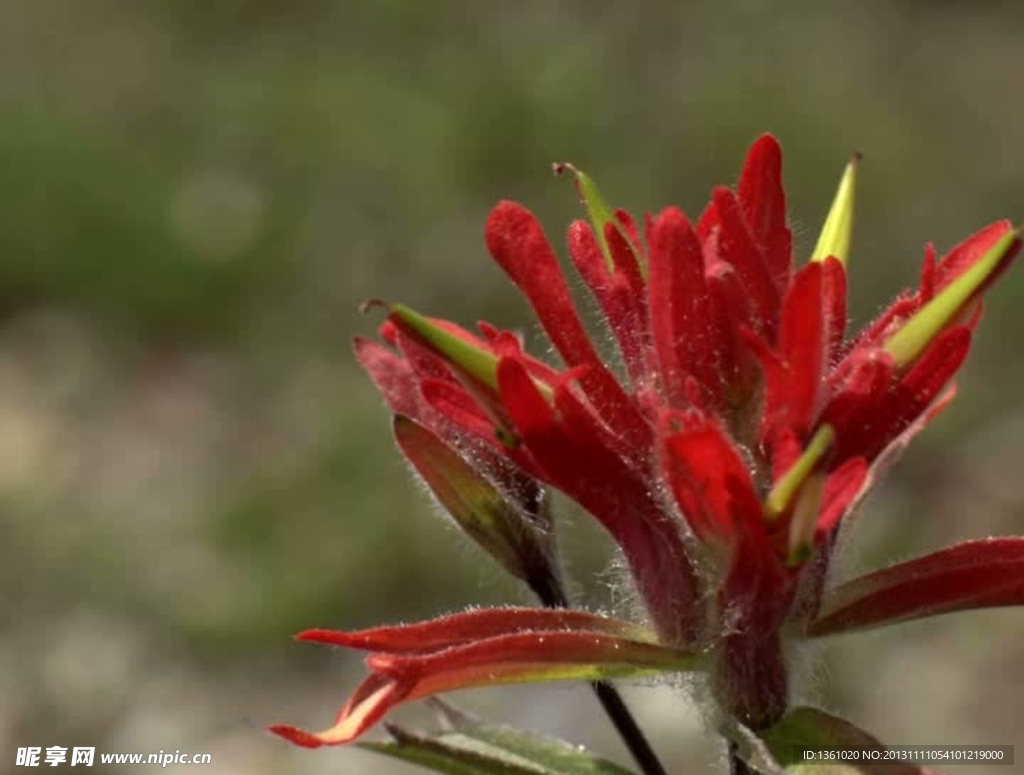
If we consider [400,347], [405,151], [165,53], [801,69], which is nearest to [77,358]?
[405,151]

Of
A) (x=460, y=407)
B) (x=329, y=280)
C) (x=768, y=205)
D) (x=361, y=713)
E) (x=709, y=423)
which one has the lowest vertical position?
(x=361, y=713)

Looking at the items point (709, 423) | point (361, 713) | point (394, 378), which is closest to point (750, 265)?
point (709, 423)

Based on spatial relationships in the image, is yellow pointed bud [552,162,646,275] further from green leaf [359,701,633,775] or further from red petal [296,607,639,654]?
green leaf [359,701,633,775]

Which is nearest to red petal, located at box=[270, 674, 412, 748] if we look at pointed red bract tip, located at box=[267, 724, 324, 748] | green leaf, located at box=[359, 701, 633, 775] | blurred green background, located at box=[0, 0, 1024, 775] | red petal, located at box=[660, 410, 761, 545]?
pointed red bract tip, located at box=[267, 724, 324, 748]

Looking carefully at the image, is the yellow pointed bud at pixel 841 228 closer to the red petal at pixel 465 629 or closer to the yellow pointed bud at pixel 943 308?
the yellow pointed bud at pixel 943 308

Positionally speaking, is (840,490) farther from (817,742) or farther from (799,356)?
(817,742)

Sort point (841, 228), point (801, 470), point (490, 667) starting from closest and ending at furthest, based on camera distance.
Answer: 1. point (801, 470)
2. point (490, 667)
3. point (841, 228)
